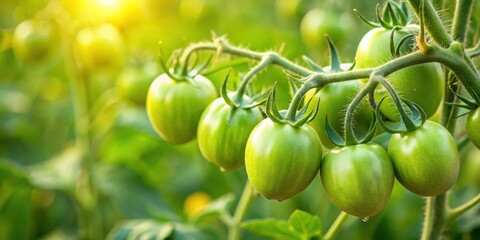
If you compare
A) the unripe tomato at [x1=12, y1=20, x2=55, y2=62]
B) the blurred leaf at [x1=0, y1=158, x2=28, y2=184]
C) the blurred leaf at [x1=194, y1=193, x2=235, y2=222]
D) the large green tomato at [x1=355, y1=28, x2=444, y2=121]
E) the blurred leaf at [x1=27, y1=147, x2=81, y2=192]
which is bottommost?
the blurred leaf at [x1=194, y1=193, x2=235, y2=222]

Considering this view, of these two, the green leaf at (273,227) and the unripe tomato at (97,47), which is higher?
the unripe tomato at (97,47)

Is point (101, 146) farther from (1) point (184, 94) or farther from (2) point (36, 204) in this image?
(1) point (184, 94)

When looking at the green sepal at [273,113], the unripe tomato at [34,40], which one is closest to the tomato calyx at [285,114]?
the green sepal at [273,113]

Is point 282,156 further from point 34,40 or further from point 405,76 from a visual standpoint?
point 34,40

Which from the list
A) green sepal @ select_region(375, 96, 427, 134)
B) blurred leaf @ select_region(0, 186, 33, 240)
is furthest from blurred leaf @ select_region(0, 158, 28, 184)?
green sepal @ select_region(375, 96, 427, 134)

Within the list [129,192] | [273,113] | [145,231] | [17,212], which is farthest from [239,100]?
[17,212]

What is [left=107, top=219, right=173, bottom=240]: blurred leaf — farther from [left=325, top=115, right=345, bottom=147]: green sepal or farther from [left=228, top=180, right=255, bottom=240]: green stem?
[left=325, top=115, right=345, bottom=147]: green sepal

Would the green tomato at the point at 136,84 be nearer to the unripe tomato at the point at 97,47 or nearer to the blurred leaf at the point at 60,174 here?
the unripe tomato at the point at 97,47
